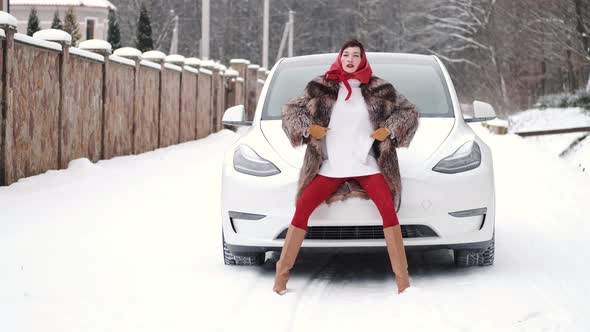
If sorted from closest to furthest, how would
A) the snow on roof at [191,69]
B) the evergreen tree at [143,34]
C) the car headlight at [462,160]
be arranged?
1. the car headlight at [462,160]
2. the snow on roof at [191,69]
3. the evergreen tree at [143,34]

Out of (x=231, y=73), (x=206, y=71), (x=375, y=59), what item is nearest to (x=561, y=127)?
(x=231, y=73)

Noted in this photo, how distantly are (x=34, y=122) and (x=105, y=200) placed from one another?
5.02 feet

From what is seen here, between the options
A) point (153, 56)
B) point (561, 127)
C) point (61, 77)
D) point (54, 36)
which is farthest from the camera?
point (561, 127)

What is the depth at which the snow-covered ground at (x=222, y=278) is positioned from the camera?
527 cm

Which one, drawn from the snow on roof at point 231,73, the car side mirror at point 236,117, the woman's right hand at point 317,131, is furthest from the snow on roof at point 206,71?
the woman's right hand at point 317,131

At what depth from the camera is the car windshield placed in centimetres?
719

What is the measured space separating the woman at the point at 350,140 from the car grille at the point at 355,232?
28cm

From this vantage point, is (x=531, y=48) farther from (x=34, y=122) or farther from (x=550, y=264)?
(x=550, y=264)

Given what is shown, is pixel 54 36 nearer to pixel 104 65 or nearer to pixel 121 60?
pixel 104 65

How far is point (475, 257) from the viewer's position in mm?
6715

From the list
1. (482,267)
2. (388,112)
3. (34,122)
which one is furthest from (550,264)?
(34,122)

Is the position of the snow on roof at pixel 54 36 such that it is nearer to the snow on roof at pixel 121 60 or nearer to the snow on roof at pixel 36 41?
the snow on roof at pixel 36 41

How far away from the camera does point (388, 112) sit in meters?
5.93

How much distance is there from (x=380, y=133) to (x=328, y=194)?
1.56 ft
